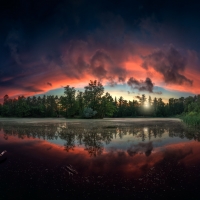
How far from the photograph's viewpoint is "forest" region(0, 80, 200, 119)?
89312 mm

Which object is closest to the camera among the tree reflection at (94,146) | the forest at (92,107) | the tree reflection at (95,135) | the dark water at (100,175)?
the dark water at (100,175)

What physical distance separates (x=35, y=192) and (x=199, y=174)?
24.1 ft

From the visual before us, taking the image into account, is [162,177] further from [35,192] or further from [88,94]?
[88,94]

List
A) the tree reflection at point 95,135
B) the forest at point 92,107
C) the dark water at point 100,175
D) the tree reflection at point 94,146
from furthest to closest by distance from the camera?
1. the forest at point 92,107
2. the tree reflection at point 95,135
3. the tree reflection at point 94,146
4. the dark water at point 100,175

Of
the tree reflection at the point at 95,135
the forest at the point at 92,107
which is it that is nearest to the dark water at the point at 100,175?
the tree reflection at the point at 95,135

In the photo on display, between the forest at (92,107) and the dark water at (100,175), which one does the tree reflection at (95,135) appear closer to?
the dark water at (100,175)

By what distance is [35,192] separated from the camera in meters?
7.71

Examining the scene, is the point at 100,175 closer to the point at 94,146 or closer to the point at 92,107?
the point at 94,146

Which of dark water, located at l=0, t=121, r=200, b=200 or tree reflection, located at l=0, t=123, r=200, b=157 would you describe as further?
tree reflection, located at l=0, t=123, r=200, b=157

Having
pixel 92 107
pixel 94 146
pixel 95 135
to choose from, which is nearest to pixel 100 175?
pixel 94 146

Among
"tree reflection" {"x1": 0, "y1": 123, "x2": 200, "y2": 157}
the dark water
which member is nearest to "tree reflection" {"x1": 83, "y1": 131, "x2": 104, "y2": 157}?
"tree reflection" {"x1": 0, "y1": 123, "x2": 200, "y2": 157}

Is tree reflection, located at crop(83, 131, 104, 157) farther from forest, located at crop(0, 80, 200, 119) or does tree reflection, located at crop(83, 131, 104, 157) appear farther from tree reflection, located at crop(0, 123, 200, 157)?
forest, located at crop(0, 80, 200, 119)

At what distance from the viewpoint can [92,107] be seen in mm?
89312

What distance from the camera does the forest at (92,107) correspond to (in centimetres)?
8931
